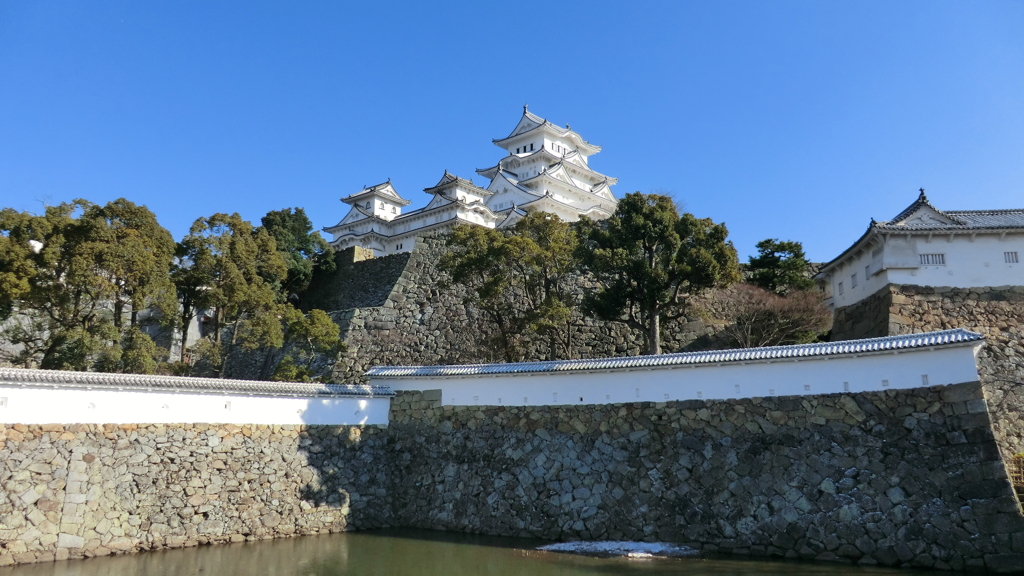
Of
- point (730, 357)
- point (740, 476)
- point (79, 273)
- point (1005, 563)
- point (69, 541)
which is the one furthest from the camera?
point (79, 273)

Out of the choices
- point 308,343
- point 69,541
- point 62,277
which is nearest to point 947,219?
point 308,343

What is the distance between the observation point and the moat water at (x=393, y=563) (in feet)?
26.8

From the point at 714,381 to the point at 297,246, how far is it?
1531 centimetres

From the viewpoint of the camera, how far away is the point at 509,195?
1161 inches

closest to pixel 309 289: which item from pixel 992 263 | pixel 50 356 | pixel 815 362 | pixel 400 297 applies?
pixel 400 297

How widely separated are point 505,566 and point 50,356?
9.85 metres

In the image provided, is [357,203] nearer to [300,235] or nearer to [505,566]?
[300,235]

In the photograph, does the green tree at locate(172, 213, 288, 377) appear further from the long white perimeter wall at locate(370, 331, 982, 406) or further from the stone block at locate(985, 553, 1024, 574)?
the stone block at locate(985, 553, 1024, 574)

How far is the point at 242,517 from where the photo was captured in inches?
406

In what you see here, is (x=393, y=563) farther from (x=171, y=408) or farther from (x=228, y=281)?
(x=228, y=281)

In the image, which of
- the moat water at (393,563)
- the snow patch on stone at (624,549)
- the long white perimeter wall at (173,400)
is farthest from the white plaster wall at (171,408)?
the snow patch on stone at (624,549)

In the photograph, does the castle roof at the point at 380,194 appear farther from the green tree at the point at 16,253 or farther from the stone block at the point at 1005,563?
the stone block at the point at 1005,563

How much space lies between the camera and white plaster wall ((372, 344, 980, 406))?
864cm

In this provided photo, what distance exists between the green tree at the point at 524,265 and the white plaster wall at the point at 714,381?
194cm
